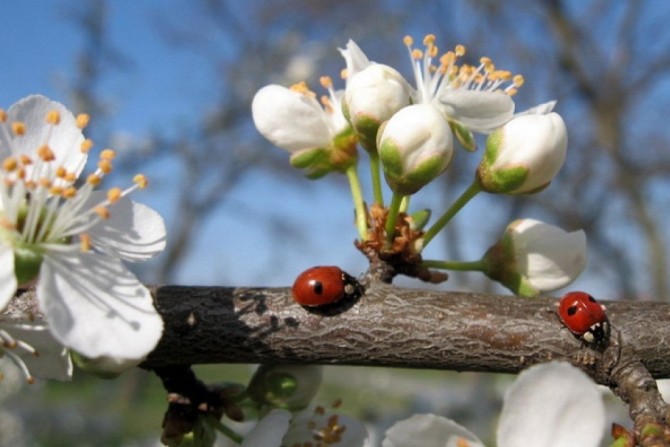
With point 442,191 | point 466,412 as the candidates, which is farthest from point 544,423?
point 442,191

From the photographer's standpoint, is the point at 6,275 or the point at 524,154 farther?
the point at 524,154

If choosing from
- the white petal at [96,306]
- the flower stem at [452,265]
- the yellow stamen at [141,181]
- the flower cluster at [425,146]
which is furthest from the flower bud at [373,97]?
the white petal at [96,306]

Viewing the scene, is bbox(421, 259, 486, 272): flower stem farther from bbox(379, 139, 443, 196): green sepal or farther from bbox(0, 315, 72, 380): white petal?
bbox(0, 315, 72, 380): white petal

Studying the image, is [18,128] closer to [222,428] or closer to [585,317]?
[222,428]

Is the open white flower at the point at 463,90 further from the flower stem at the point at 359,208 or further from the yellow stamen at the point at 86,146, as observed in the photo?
the yellow stamen at the point at 86,146

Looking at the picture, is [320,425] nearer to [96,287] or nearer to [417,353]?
[417,353]

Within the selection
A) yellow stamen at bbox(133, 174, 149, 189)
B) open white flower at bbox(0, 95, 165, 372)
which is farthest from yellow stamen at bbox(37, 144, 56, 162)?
yellow stamen at bbox(133, 174, 149, 189)

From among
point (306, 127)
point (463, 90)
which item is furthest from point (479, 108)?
point (306, 127)
